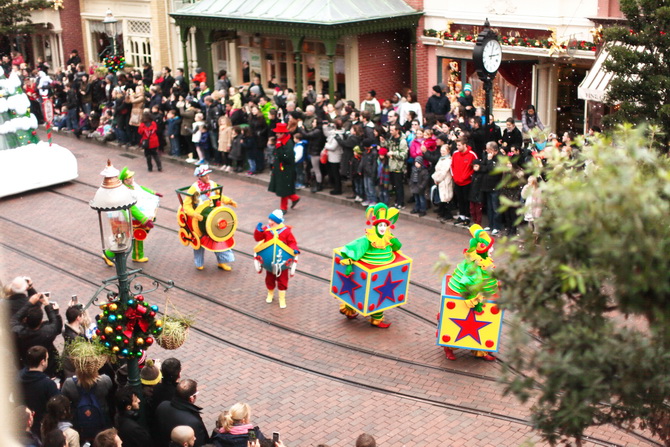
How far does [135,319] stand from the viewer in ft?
28.2

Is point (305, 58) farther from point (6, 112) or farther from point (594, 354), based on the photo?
point (594, 354)

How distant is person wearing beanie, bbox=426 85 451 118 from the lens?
774 inches

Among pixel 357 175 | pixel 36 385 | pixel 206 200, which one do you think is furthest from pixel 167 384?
pixel 357 175

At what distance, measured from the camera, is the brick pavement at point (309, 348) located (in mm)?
9953

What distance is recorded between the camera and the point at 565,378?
5.21 metres

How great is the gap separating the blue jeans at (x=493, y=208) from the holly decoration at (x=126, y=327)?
7.71 metres

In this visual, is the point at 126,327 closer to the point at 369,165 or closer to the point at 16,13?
the point at 369,165

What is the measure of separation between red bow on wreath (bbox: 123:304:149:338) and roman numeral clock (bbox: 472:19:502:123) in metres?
8.36

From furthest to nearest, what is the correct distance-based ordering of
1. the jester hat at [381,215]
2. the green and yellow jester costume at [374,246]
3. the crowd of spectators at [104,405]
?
the green and yellow jester costume at [374,246] < the jester hat at [381,215] < the crowd of spectators at [104,405]

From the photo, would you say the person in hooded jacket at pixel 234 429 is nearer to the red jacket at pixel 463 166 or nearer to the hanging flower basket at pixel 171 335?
the hanging flower basket at pixel 171 335

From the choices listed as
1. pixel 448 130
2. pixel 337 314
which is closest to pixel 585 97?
pixel 448 130

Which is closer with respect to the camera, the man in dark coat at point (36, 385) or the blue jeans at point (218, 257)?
the man in dark coat at point (36, 385)

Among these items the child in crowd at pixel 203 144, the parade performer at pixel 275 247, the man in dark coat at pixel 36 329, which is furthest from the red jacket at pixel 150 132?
the man in dark coat at pixel 36 329

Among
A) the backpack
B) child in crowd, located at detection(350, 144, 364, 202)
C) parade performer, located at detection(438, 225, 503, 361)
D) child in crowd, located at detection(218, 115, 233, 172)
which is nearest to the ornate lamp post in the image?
the backpack
